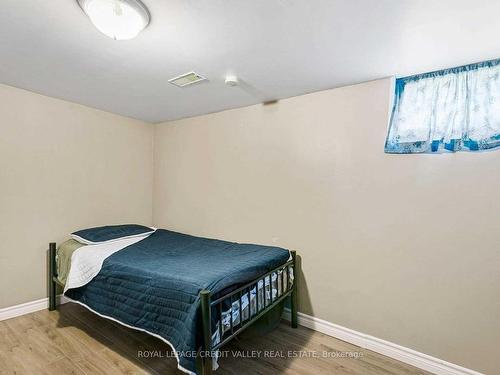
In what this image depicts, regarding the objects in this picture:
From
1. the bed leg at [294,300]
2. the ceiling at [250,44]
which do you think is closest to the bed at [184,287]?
the bed leg at [294,300]

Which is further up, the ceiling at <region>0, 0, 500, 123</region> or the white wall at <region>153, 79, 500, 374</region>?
the ceiling at <region>0, 0, 500, 123</region>

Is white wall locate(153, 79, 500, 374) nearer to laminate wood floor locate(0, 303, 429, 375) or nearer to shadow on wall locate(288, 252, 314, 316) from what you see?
shadow on wall locate(288, 252, 314, 316)

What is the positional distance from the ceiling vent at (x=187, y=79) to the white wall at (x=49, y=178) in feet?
4.69

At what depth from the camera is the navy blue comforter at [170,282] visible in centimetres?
160

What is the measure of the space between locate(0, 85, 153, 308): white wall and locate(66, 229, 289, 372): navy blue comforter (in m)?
0.70

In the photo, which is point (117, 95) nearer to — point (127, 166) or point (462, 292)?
point (127, 166)

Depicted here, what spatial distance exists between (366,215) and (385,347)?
1.04 m

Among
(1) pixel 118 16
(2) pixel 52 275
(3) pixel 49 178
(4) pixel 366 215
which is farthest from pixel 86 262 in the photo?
(4) pixel 366 215

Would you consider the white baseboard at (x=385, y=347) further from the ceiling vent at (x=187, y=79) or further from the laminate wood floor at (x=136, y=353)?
the ceiling vent at (x=187, y=79)

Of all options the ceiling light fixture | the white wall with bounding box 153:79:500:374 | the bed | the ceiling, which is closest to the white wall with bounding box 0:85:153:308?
the bed

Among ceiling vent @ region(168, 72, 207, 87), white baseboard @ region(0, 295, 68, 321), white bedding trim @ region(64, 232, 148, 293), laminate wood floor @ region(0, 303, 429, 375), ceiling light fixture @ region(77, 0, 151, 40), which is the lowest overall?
laminate wood floor @ region(0, 303, 429, 375)

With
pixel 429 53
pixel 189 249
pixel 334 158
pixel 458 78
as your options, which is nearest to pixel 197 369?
pixel 189 249

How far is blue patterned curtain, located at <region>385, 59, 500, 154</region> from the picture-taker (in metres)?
1.79

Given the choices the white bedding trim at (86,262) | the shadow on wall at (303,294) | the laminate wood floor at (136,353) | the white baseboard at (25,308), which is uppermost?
the white bedding trim at (86,262)
